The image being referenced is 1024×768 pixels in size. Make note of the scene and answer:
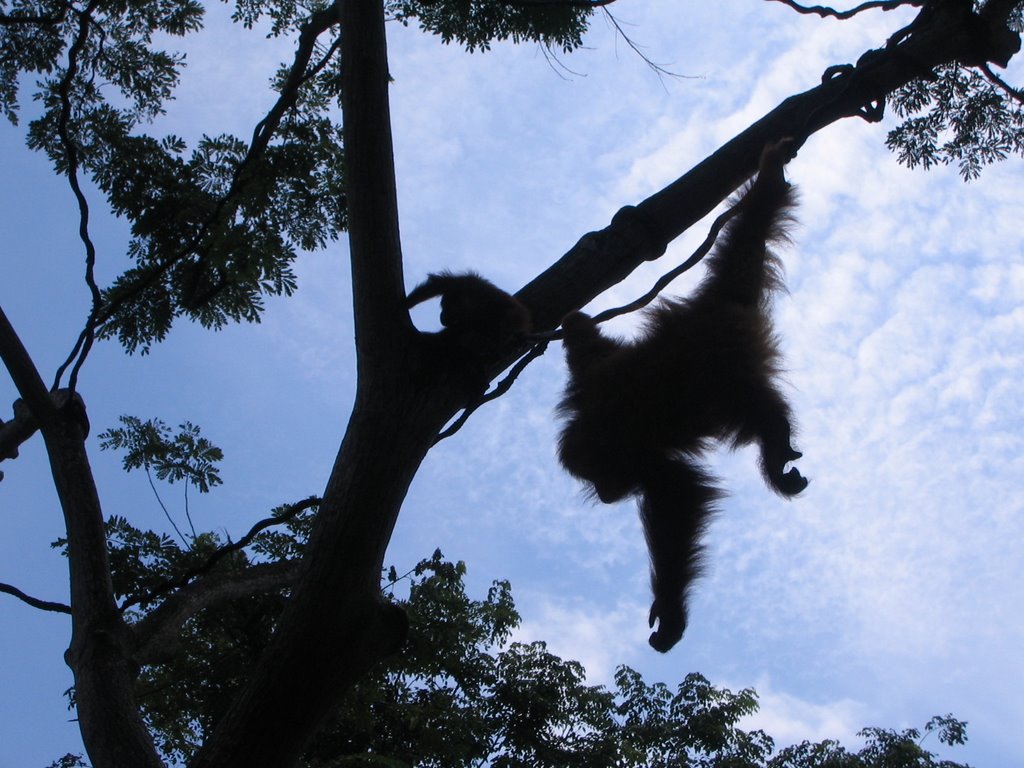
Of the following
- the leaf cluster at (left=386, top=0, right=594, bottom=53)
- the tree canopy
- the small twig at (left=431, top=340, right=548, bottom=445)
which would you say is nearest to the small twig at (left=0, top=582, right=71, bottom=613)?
the tree canopy

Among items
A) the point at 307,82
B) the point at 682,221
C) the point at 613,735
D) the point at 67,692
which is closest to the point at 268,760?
the point at 682,221

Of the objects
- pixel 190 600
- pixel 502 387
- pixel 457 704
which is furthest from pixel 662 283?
pixel 457 704

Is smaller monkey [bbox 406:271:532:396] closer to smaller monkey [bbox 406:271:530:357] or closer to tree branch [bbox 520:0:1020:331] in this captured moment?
smaller monkey [bbox 406:271:530:357]

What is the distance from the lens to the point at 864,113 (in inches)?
153

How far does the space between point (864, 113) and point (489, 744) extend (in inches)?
272

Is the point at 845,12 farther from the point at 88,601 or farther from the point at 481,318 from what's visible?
the point at 88,601

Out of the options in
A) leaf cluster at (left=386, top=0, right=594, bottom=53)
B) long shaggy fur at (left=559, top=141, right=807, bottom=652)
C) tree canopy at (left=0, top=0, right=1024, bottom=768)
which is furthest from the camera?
leaf cluster at (left=386, top=0, right=594, bottom=53)

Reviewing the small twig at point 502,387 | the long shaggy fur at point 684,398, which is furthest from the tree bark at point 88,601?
the long shaggy fur at point 684,398

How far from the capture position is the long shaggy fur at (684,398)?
4.07m

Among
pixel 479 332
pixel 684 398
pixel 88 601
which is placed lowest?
pixel 88 601

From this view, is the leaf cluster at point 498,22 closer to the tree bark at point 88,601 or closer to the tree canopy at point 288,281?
the tree canopy at point 288,281

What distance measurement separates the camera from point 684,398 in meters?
4.07

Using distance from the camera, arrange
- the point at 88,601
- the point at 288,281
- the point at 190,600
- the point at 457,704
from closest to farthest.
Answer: the point at 88,601 < the point at 190,600 < the point at 288,281 < the point at 457,704

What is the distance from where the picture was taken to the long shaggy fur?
4.07m
